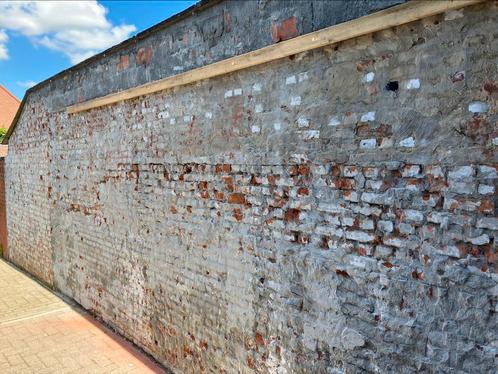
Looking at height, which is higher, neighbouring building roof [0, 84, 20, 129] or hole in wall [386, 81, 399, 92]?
neighbouring building roof [0, 84, 20, 129]

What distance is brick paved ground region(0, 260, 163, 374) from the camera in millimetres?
4766

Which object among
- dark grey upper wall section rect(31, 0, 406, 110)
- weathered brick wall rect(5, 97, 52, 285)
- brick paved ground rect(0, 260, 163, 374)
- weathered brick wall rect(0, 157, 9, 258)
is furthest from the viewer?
weathered brick wall rect(0, 157, 9, 258)

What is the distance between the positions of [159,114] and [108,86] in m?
1.41

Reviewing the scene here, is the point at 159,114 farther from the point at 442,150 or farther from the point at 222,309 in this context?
the point at 442,150

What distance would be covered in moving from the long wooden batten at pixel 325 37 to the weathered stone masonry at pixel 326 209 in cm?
7

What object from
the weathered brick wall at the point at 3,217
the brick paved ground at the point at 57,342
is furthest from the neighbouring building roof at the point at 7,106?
the brick paved ground at the point at 57,342

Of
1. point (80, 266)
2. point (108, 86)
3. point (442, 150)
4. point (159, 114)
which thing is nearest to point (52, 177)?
point (80, 266)

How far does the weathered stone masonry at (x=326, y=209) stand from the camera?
211 cm

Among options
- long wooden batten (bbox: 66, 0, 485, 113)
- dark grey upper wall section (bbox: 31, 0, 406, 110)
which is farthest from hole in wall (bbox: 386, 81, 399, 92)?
dark grey upper wall section (bbox: 31, 0, 406, 110)

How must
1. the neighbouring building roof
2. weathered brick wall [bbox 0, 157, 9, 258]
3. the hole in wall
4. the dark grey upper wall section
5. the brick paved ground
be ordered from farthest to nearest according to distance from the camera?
the neighbouring building roof → weathered brick wall [bbox 0, 157, 9, 258] → the brick paved ground → the dark grey upper wall section → the hole in wall

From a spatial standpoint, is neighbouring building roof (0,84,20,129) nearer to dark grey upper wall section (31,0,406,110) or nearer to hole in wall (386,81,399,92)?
dark grey upper wall section (31,0,406,110)

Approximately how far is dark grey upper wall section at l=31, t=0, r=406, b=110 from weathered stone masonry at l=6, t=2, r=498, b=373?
210 millimetres

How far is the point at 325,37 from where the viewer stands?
259 cm

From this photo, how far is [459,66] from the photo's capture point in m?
2.10
